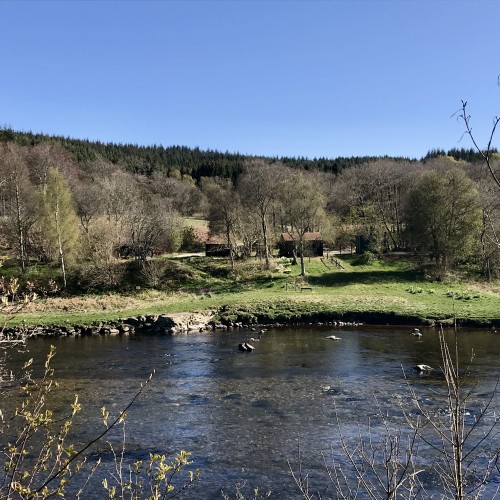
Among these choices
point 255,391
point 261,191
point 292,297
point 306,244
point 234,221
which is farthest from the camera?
point 234,221

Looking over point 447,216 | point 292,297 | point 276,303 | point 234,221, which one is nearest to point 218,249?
point 234,221

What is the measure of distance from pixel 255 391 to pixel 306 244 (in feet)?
140

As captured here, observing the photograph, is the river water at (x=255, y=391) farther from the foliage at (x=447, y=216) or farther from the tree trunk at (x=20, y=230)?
the tree trunk at (x=20, y=230)

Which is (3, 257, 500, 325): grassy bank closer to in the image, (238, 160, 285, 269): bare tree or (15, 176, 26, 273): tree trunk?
(238, 160, 285, 269): bare tree

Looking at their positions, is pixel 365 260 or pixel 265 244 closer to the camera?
pixel 265 244

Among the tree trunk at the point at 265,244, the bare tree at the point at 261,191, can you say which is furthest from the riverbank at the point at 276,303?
the bare tree at the point at 261,191

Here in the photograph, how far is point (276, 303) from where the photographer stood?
4603cm

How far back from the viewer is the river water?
16062 millimetres

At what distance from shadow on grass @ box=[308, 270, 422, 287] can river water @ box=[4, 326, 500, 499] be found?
666 inches

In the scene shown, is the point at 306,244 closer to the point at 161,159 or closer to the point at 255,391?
the point at 255,391

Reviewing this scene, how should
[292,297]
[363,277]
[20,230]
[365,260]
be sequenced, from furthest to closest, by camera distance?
[365,260] < [363,277] < [20,230] < [292,297]

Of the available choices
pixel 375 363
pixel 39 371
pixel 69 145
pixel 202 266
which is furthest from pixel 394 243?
→ pixel 69 145

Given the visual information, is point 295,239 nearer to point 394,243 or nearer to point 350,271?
point 350,271

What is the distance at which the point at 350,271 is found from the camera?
59250 millimetres
